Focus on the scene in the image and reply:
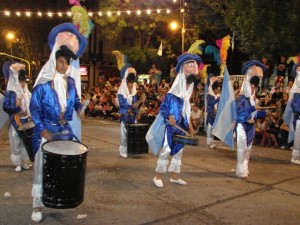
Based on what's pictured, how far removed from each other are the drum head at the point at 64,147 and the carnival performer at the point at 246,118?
3.56m

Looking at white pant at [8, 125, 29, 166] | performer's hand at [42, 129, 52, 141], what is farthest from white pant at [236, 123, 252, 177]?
white pant at [8, 125, 29, 166]

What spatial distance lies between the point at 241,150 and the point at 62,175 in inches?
151

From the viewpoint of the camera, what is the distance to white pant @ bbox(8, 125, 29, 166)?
22.1 ft

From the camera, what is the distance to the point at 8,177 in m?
6.23

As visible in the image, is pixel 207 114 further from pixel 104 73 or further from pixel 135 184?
pixel 104 73

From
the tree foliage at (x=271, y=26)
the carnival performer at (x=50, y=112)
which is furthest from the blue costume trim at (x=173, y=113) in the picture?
the tree foliage at (x=271, y=26)

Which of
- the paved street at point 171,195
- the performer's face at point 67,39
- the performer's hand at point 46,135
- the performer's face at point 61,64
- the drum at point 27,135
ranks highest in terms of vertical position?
the performer's face at point 67,39

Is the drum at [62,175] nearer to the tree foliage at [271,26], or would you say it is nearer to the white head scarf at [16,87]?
the white head scarf at [16,87]

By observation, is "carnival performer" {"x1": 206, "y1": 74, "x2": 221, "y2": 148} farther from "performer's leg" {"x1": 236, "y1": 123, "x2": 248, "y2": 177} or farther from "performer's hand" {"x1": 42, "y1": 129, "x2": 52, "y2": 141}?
"performer's hand" {"x1": 42, "y1": 129, "x2": 52, "y2": 141}

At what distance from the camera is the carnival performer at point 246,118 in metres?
6.72

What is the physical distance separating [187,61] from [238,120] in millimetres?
1671

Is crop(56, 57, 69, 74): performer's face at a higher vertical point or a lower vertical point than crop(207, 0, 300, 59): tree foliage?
lower

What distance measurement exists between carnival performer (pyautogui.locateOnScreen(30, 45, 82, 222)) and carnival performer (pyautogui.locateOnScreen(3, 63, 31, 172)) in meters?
2.44

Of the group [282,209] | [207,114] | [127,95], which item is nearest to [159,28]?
[207,114]
